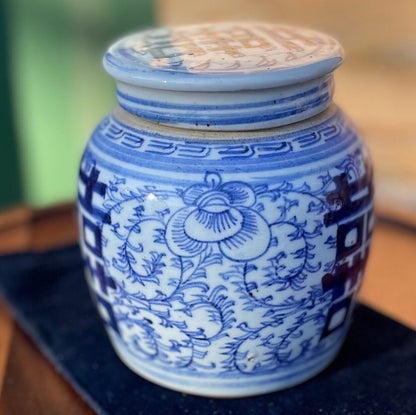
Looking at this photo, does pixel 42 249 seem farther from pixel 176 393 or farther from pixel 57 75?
pixel 57 75

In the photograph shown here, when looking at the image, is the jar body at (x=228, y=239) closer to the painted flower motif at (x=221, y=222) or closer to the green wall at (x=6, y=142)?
the painted flower motif at (x=221, y=222)

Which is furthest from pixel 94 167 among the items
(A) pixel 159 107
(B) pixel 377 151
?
(B) pixel 377 151

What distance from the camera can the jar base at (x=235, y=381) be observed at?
51 cm

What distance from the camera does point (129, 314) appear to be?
498 mm

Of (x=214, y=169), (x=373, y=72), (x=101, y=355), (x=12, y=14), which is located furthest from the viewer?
(x=373, y=72)

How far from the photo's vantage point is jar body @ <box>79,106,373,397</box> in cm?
44

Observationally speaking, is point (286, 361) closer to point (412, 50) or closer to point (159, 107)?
point (159, 107)

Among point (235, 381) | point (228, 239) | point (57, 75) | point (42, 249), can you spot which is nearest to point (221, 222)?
point (228, 239)

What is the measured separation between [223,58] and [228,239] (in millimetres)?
120

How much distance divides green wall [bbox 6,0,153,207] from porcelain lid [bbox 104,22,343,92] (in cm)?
62

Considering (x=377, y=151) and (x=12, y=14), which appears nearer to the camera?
(x=12, y=14)

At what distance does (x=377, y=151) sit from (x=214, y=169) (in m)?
0.84

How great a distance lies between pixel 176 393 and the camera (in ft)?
1.70

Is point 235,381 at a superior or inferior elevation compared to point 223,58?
inferior
